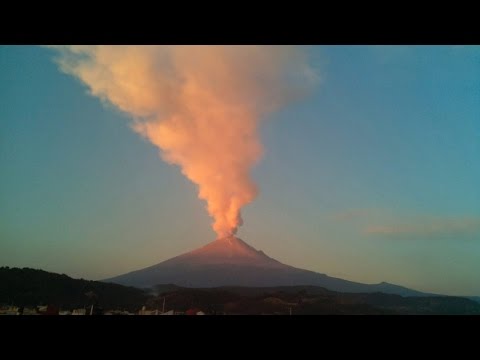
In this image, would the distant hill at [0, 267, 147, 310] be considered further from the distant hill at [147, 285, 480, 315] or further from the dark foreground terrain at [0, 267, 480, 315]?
the distant hill at [147, 285, 480, 315]

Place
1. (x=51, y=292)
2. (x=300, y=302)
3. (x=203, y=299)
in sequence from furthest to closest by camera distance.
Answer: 1. (x=300, y=302)
2. (x=203, y=299)
3. (x=51, y=292)

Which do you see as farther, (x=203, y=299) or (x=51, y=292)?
(x=203, y=299)

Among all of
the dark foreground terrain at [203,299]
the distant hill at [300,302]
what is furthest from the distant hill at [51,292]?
the distant hill at [300,302]

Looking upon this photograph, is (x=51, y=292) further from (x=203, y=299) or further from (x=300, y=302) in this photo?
(x=300, y=302)

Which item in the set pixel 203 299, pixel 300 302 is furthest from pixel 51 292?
pixel 300 302

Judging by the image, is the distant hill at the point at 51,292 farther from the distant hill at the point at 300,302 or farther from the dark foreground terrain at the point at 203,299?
the distant hill at the point at 300,302

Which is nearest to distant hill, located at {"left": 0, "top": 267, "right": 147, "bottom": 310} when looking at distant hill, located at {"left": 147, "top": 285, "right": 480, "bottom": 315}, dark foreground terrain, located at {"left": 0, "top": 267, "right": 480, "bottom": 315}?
dark foreground terrain, located at {"left": 0, "top": 267, "right": 480, "bottom": 315}
